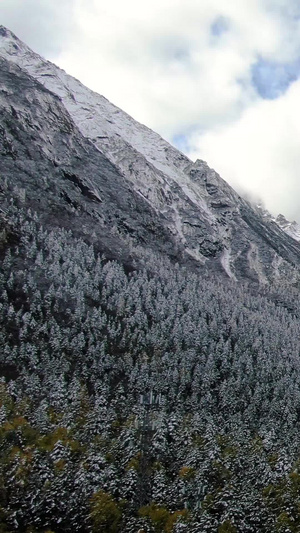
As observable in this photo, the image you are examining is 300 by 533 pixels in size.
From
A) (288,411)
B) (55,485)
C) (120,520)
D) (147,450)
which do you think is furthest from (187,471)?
(288,411)

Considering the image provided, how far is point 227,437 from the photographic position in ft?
406

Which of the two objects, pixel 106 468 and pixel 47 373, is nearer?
pixel 106 468

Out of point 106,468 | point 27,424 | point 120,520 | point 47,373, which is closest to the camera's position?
point 120,520

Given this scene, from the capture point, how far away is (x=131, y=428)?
106312 mm

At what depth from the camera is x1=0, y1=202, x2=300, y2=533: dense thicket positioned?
3014 inches

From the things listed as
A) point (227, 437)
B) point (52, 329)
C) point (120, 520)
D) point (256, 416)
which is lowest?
point (120, 520)

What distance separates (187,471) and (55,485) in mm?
28856

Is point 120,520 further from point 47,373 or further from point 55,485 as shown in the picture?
point 47,373

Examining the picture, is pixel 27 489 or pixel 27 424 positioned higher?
pixel 27 424

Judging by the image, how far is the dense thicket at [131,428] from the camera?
7656 cm

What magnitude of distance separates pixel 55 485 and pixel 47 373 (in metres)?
72.6

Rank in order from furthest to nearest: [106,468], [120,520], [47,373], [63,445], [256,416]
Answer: [256,416] → [47,373] → [63,445] → [106,468] → [120,520]

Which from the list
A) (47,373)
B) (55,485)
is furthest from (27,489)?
(47,373)

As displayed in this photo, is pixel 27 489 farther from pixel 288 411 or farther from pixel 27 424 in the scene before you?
pixel 288 411
